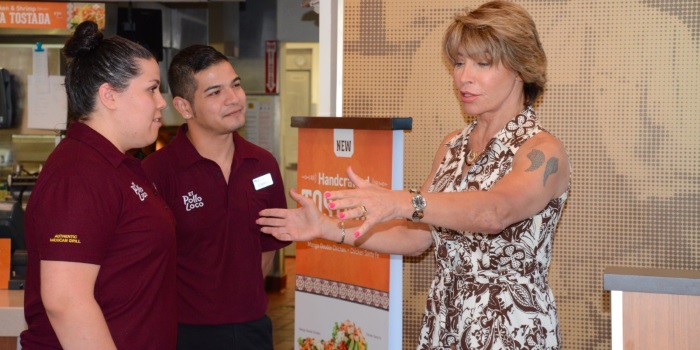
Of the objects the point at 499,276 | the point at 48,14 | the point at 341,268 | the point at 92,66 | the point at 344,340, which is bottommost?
the point at 344,340

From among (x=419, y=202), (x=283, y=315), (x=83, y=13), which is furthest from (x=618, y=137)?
(x=283, y=315)

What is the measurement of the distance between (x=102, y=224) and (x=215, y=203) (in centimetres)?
111

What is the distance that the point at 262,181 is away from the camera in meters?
3.60

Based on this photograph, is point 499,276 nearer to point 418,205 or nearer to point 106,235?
point 418,205

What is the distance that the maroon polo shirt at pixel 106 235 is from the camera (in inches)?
90.9

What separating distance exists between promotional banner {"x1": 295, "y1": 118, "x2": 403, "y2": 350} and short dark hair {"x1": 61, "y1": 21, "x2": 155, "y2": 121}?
127 centimetres

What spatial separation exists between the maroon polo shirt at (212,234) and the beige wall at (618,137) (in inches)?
58.2

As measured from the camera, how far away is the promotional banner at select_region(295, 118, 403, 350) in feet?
11.7

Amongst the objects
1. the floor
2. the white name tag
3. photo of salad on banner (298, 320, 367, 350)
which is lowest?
the floor

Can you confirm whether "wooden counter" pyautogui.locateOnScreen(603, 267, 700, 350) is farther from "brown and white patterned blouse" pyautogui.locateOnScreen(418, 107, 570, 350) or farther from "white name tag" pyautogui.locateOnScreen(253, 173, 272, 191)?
"white name tag" pyautogui.locateOnScreen(253, 173, 272, 191)

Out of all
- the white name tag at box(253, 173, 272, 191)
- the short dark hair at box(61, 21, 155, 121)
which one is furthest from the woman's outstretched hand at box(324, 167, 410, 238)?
the white name tag at box(253, 173, 272, 191)

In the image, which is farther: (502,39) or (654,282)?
(502,39)

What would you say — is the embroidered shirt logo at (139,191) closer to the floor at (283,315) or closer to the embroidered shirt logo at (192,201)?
the embroidered shirt logo at (192,201)

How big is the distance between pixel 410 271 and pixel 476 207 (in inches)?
80.7
